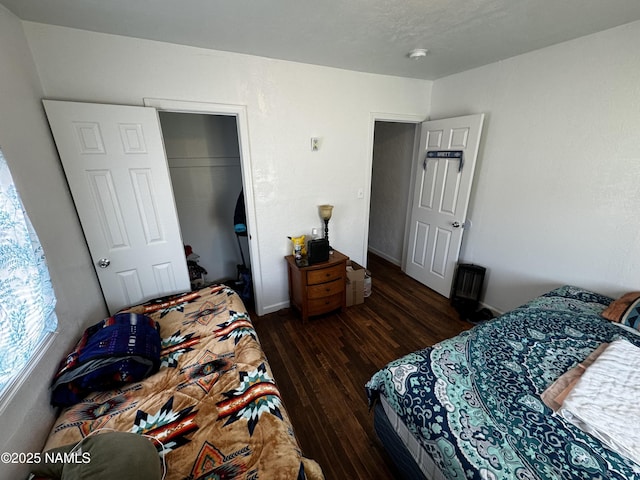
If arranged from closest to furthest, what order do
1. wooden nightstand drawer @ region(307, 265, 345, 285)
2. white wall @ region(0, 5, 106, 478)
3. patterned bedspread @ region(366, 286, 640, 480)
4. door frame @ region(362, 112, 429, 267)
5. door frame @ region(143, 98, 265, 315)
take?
patterned bedspread @ region(366, 286, 640, 480), white wall @ region(0, 5, 106, 478), door frame @ region(143, 98, 265, 315), wooden nightstand drawer @ region(307, 265, 345, 285), door frame @ region(362, 112, 429, 267)

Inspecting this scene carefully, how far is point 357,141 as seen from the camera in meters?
2.74

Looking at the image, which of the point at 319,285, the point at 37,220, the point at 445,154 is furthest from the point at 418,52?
the point at 37,220

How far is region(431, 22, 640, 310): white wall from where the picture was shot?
1.73 metres

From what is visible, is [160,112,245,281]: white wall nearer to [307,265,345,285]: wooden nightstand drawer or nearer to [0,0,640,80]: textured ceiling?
[0,0,640,80]: textured ceiling

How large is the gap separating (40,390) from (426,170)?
3526mm

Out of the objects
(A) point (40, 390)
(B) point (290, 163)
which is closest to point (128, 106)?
(B) point (290, 163)

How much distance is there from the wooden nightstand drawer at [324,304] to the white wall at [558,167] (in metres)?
1.62

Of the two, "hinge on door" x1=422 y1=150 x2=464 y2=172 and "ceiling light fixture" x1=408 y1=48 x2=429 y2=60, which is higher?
"ceiling light fixture" x1=408 y1=48 x2=429 y2=60

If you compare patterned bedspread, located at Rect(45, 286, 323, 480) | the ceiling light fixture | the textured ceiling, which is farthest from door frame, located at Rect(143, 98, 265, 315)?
the ceiling light fixture

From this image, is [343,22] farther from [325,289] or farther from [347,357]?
[347,357]

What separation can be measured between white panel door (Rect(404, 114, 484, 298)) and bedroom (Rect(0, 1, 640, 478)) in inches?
6.8

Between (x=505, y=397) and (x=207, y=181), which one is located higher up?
(x=207, y=181)

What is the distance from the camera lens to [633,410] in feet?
3.28

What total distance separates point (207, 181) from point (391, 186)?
260 cm
